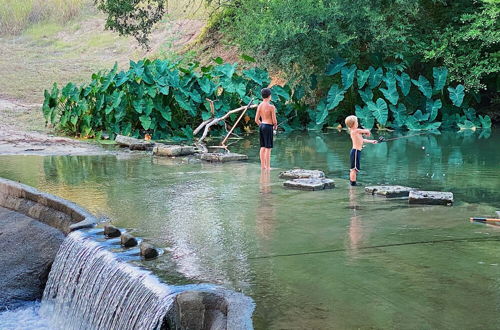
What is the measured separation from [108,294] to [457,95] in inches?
677

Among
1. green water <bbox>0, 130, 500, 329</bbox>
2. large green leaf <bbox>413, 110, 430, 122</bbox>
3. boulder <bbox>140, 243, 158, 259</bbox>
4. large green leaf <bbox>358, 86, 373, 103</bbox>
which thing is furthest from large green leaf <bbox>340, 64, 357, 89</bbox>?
boulder <bbox>140, 243, 158, 259</bbox>

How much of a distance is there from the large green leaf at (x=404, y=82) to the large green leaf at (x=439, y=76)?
2.62ft

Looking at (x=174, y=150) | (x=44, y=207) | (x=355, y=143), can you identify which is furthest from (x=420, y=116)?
(x=44, y=207)

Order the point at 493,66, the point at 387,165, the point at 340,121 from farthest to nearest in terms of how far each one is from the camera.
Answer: the point at 340,121, the point at 493,66, the point at 387,165

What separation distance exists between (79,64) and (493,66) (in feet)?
66.5

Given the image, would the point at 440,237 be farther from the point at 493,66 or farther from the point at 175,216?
the point at 493,66

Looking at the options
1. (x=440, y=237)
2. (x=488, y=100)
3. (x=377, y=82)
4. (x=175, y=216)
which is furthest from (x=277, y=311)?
(x=488, y=100)

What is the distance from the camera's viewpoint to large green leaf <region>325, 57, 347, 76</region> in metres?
23.3

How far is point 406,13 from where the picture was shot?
2328 cm

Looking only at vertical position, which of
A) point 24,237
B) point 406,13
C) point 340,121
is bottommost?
point 24,237

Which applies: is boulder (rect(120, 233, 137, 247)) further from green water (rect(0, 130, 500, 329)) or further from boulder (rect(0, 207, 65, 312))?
boulder (rect(0, 207, 65, 312))

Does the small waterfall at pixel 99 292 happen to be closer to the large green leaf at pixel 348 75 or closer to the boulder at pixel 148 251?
the boulder at pixel 148 251

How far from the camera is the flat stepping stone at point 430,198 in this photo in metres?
10.5

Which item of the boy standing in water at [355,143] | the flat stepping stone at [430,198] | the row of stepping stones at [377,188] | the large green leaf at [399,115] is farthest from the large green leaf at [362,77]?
the flat stepping stone at [430,198]
